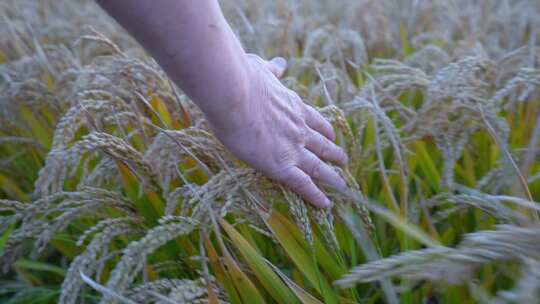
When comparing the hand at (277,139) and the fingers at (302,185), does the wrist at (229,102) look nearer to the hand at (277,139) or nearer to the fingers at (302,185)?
the hand at (277,139)

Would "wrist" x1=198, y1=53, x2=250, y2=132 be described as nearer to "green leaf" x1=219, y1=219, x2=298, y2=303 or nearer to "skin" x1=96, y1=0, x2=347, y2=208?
"skin" x1=96, y1=0, x2=347, y2=208

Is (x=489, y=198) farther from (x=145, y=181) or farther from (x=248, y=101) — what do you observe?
(x=145, y=181)

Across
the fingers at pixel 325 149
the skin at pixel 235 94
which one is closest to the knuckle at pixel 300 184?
the skin at pixel 235 94

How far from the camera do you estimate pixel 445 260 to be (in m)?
0.63

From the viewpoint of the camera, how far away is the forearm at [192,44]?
0.85 meters

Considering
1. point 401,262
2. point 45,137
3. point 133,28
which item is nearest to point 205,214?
point 133,28

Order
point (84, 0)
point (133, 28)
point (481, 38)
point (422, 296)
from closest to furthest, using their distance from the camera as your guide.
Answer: point (133, 28) → point (422, 296) → point (481, 38) → point (84, 0)

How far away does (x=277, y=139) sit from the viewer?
1084 mm

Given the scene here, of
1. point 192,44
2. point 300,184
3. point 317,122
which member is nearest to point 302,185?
point 300,184

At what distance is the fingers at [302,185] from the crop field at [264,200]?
35 mm

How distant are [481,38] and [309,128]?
1.45 meters

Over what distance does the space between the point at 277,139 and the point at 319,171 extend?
129mm

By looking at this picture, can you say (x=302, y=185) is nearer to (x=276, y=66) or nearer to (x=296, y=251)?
(x=296, y=251)

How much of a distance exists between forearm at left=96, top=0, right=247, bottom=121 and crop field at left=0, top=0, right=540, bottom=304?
0.48ft
